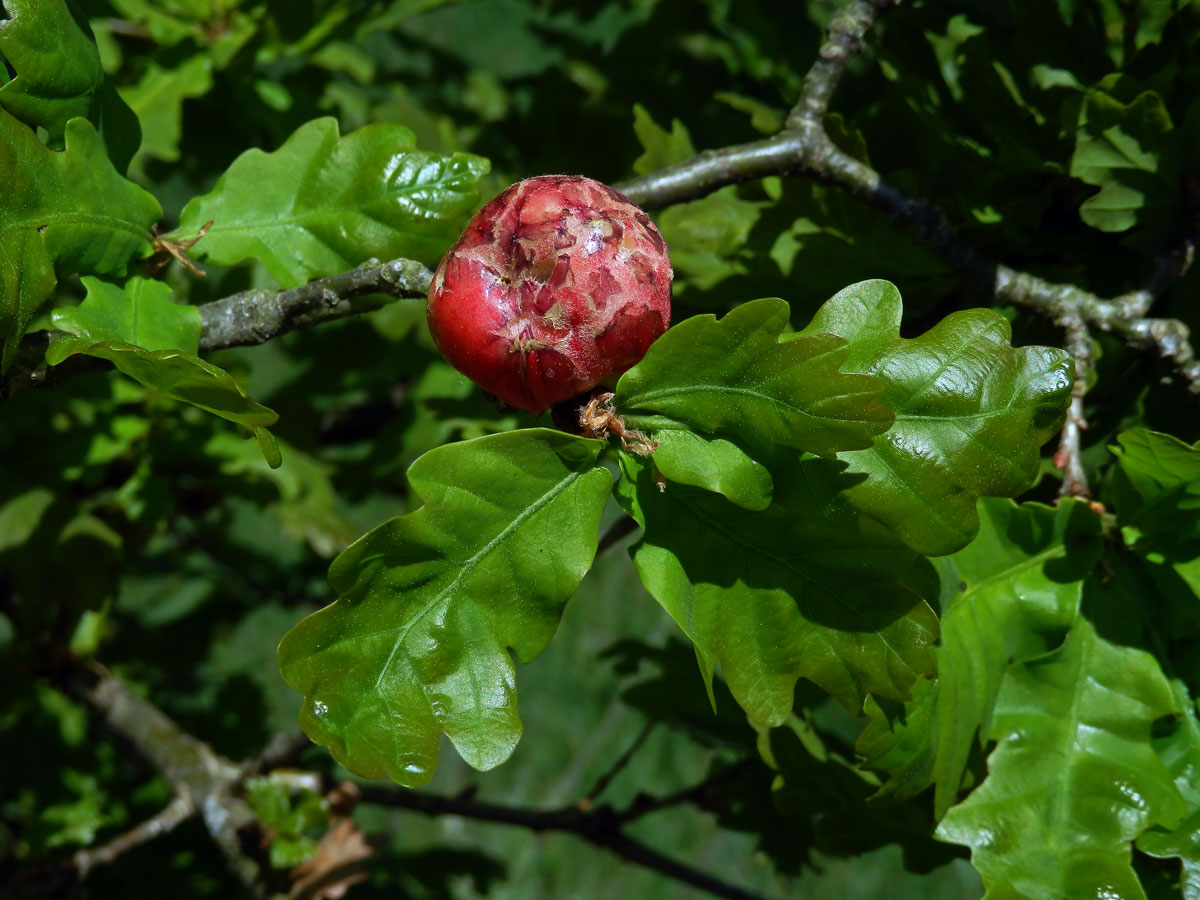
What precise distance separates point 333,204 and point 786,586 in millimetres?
787

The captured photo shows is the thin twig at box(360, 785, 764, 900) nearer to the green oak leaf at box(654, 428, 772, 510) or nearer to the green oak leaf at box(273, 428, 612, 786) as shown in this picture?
the green oak leaf at box(273, 428, 612, 786)

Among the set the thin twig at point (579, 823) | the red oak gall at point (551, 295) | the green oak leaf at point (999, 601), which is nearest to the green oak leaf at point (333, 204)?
the red oak gall at point (551, 295)

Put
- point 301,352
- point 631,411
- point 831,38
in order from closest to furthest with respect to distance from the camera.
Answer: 1. point 631,411
2. point 831,38
3. point 301,352

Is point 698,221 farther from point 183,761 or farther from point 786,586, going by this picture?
point 183,761

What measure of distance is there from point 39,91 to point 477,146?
1688 millimetres

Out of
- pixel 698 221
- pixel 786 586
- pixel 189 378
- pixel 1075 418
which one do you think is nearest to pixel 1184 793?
pixel 1075 418

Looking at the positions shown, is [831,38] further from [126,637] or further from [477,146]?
[126,637]

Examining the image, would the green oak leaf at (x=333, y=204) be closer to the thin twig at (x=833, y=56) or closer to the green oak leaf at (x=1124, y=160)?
the thin twig at (x=833, y=56)

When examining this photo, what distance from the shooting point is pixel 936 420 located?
1223 millimetres

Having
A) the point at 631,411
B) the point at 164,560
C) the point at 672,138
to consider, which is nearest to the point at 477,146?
the point at 672,138

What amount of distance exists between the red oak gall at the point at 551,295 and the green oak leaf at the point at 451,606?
11cm

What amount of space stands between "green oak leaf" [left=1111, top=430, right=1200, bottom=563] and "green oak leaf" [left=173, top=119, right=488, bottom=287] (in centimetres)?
95

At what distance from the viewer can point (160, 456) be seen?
235 centimetres

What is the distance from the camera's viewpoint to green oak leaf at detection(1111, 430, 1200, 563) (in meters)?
1.41
